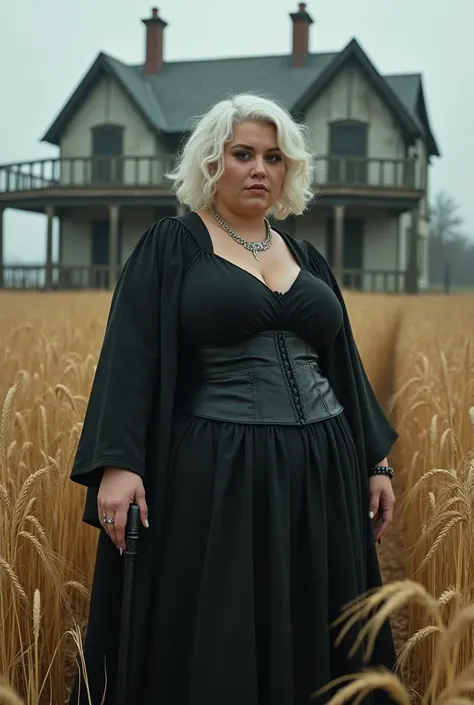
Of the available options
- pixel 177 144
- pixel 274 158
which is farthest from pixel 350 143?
pixel 274 158

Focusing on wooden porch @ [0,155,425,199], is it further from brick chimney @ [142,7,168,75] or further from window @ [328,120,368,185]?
brick chimney @ [142,7,168,75]

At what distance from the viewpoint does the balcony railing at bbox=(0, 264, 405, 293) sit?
1972cm

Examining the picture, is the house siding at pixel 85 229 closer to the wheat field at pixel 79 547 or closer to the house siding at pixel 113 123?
the house siding at pixel 113 123

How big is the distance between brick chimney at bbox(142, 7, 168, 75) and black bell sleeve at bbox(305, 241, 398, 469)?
23125 millimetres

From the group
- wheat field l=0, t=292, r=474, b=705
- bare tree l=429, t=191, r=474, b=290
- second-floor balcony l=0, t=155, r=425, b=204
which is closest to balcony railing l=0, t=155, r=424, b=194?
second-floor balcony l=0, t=155, r=425, b=204

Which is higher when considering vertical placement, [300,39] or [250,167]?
[300,39]

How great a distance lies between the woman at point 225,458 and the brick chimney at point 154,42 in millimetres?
23146

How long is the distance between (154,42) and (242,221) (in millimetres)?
23289

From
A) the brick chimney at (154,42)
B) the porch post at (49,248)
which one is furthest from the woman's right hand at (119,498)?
the brick chimney at (154,42)

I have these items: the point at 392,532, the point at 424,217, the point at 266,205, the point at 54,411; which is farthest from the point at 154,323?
the point at 424,217

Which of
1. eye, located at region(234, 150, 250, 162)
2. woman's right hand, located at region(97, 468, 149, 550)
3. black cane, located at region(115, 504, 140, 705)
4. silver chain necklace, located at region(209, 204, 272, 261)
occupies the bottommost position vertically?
black cane, located at region(115, 504, 140, 705)

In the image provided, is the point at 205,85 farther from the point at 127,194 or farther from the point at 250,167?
the point at 250,167

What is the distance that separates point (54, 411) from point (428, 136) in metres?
25.3

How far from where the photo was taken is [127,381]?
1.80 meters
